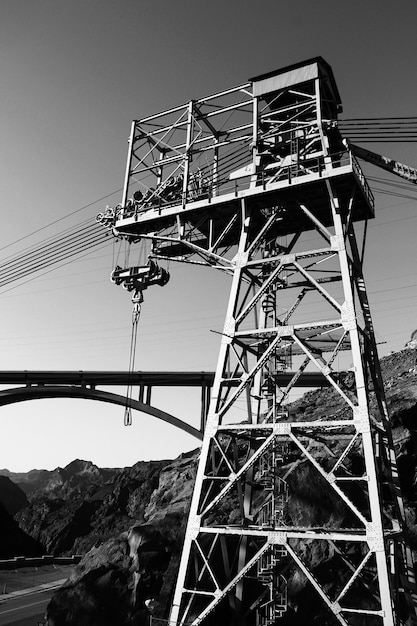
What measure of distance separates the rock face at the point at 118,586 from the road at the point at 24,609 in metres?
8.79

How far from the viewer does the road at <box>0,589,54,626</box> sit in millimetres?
32037

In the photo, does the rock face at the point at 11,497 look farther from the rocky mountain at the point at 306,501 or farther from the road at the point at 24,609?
the rocky mountain at the point at 306,501

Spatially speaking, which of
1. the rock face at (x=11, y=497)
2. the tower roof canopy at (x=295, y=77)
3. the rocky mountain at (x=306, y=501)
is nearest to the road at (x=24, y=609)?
the rocky mountain at (x=306, y=501)

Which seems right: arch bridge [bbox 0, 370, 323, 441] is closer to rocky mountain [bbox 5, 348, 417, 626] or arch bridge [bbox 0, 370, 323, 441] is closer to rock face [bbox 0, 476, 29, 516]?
rocky mountain [bbox 5, 348, 417, 626]

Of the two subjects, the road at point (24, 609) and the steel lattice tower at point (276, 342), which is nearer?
Answer: the steel lattice tower at point (276, 342)

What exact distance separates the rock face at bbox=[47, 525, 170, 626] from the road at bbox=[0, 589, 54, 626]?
28.8ft

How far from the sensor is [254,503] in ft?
87.7

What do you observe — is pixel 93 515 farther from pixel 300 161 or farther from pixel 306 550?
pixel 300 161

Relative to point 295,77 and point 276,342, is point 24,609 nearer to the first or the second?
point 276,342

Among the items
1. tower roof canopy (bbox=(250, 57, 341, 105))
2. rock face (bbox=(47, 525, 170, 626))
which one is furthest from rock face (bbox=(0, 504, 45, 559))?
tower roof canopy (bbox=(250, 57, 341, 105))

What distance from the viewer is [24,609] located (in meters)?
35.8

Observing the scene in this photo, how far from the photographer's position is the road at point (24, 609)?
32.0 metres

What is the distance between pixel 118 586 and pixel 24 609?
16421 millimetres

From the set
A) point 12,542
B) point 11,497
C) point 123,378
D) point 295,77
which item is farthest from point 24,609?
point 11,497
